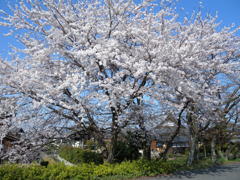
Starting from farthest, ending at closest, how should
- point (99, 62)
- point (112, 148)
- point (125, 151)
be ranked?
point (125, 151), point (112, 148), point (99, 62)

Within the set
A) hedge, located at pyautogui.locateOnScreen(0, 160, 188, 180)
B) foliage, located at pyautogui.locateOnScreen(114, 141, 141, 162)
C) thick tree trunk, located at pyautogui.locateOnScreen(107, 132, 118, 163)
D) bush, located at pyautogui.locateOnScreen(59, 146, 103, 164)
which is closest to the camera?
hedge, located at pyautogui.locateOnScreen(0, 160, 188, 180)

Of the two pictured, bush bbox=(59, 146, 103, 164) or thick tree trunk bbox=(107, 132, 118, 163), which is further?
bush bbox=(59, 146, 103, 164)

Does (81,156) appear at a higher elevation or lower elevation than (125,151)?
lower

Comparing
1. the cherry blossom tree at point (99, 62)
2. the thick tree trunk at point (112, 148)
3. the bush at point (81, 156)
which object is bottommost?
the bush at point (81, 156)

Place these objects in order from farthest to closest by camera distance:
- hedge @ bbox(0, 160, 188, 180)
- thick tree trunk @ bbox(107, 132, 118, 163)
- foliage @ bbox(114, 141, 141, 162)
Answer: foliage @ bbox(114, 141, 141, 162), thick tree trunk @ bbox(107, 132, 118, 163), hedge @ bbox(0, 160, 188, 180)

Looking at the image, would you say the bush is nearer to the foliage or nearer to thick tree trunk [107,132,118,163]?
the foliage

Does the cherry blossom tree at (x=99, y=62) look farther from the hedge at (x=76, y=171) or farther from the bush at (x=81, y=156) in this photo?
the bush at (x=81, y=156)

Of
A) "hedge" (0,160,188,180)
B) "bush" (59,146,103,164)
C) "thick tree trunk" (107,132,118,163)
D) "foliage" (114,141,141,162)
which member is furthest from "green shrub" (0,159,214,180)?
"bush" (59,146,103,164)

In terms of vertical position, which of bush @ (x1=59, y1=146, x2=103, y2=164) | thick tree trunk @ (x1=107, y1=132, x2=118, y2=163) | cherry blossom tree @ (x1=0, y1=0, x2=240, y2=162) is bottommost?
bush @ (x1=59, y1=146, x2=103, y2=164)

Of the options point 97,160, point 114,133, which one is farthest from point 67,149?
point 114,133

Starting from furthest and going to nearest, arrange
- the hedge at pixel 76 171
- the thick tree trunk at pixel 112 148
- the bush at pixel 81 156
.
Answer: the bush at pixel 81 156, the thick tree trunk at pixel 112 148, the hedge at pixel 76 171

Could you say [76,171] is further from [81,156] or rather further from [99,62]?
[81,156]

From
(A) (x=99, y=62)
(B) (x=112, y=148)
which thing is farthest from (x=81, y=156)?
(A) (x=99, y=62)

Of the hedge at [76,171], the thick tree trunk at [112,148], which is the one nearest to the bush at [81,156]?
the thick tree trunk at [112,148]
